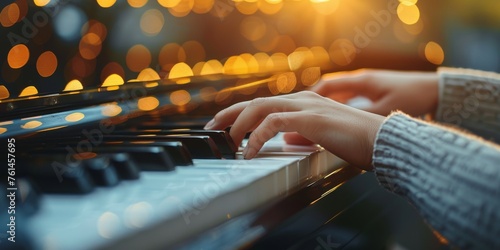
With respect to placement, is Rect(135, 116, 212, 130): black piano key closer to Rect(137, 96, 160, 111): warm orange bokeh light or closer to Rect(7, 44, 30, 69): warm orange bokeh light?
Rect(137, 96, 160, 111): warm orange bokeh light

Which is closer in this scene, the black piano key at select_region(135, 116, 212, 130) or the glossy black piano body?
the glossy black piano body

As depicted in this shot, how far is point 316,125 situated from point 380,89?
2.13ft

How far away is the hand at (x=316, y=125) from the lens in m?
0.81

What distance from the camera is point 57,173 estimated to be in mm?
609

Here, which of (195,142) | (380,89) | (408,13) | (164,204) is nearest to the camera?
(164,204)

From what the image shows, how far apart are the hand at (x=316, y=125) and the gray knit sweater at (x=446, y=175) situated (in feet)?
0.11

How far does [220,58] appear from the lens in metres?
1.40

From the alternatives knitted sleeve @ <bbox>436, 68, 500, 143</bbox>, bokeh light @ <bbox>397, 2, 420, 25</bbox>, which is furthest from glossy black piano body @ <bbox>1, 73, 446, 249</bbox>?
bokeh light @ <bbox>397, 2, 420, 25</bbox>

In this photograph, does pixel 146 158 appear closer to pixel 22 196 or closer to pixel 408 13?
pixel 22 196

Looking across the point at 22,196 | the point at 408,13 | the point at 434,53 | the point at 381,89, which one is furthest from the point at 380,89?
the point at 434,53

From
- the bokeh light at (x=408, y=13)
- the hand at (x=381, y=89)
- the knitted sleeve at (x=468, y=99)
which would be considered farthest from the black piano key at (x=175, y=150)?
the bokeh light at (x=408, y=13)

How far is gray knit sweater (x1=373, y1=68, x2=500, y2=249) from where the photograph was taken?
640mm

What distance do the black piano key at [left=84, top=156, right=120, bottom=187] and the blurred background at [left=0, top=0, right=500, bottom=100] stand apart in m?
0.26

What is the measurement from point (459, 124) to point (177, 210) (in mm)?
1249
